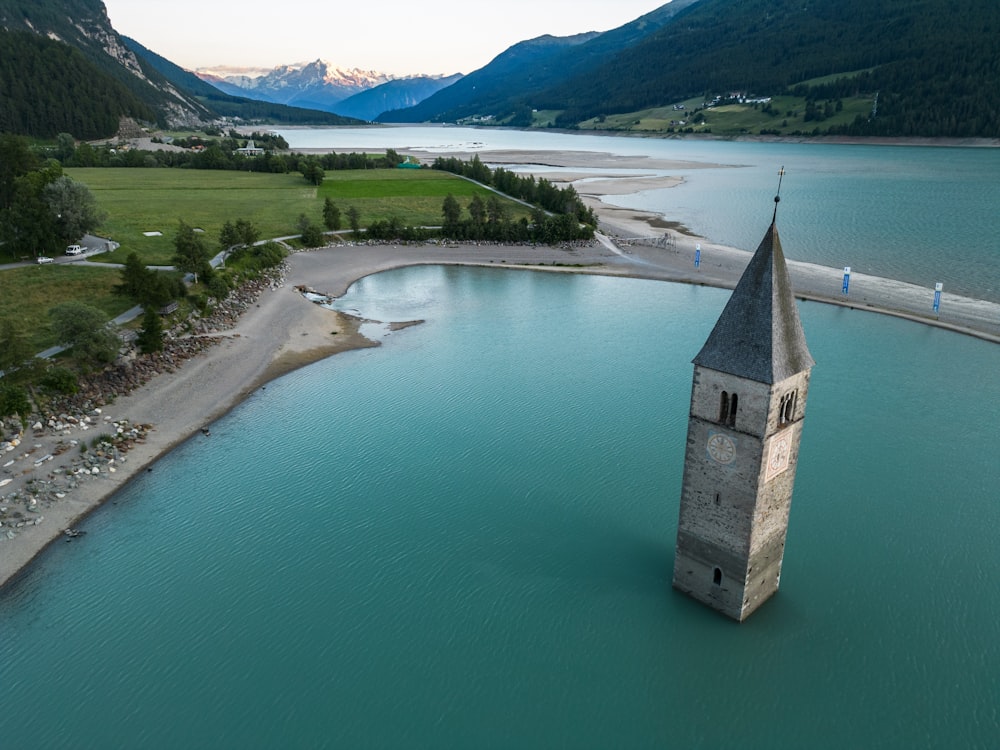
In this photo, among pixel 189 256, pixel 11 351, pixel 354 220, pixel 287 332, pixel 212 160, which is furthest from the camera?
pixel 212 160

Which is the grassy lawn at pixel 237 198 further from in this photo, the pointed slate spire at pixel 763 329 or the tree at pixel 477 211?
the pointed slate spire at pixel 763 329

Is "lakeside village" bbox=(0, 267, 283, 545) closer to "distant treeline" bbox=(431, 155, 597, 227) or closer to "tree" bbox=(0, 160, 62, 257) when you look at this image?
"tree" bbox=(0, 160, 62, 257)

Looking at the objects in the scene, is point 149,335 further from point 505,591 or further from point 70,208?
point 505,591

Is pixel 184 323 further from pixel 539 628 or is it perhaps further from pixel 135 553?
pixel 539 628

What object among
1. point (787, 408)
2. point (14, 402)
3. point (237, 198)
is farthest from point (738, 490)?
point (237, 198)

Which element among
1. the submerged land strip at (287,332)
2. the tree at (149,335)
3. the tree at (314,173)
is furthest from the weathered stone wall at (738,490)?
the tree at (314,173)
